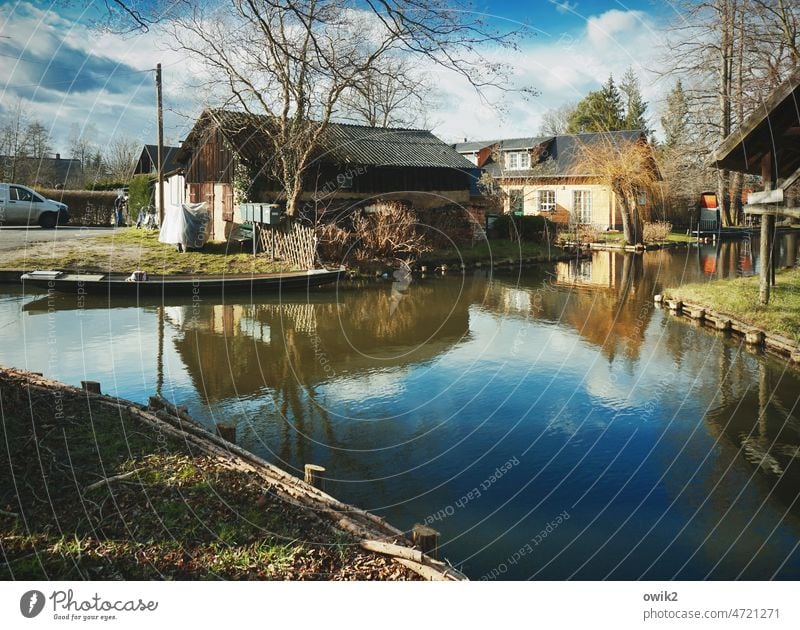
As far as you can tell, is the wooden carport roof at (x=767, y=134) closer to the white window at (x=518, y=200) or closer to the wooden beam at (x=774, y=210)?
the wooden beam at (x=774, y=210)

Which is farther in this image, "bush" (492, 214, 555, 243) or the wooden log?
"bush" (492, 214, 555, 243)

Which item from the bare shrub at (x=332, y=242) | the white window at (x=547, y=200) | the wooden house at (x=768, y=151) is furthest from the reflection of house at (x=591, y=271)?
the white window at (x=547, y=200)

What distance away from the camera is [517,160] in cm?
4606

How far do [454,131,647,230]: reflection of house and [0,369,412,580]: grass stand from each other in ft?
113

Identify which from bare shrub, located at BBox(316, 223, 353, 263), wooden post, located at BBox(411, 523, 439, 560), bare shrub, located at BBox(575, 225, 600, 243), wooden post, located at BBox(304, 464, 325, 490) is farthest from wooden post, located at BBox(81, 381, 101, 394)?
bare shrub, located at BBox(575, 225, 600, 243)

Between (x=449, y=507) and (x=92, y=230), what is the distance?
26196 mm

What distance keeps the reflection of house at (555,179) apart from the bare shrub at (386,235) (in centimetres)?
1296

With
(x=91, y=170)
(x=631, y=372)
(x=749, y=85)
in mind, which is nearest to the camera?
(x=631, y=372)

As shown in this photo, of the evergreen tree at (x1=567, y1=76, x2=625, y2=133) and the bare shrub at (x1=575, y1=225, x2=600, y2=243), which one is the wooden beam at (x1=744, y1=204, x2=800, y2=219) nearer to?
the bare shrub at (x1=575, y1=225, x2=600, y2=243)

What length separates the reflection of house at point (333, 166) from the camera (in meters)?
25.9

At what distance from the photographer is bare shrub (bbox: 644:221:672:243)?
37500mm

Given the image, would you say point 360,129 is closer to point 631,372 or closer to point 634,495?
point 631,372
